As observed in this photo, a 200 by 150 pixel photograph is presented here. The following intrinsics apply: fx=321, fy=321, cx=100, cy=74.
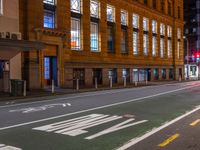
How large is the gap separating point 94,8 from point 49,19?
806 cm

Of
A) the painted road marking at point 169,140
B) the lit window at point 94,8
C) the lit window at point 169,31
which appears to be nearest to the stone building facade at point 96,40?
the lit window at point 94,8

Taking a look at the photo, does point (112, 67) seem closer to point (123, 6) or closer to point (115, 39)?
point (115, 39)

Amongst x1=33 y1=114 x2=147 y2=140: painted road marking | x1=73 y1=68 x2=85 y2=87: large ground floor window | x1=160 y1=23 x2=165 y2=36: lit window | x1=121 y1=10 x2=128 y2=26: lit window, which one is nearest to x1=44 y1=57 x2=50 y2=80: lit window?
x1=73 y1=68 x2=85 y2=87: large ground floor window

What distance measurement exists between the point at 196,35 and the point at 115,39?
7247 centimetres

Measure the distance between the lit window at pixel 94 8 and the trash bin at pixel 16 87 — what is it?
658 inches

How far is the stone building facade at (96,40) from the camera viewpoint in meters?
27.3

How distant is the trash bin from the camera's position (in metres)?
20.4

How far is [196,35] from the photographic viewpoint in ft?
345

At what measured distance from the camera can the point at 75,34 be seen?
32688 mm

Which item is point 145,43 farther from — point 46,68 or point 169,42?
point 46,68

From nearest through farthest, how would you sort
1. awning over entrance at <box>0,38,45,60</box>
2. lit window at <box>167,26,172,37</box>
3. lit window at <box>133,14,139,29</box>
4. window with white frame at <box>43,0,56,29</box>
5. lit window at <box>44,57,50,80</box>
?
awning over entrance at <box>0,38,45,60</box>
window with white frame at <box>43,0,56,29</box>
lit window at <box>44,57,50,80</box>
lit window at <box>133,14,139,29</box>
lit window at <box>167,26,172,37</box>

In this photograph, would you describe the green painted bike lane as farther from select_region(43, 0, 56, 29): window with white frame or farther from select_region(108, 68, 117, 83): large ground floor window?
select_region(108, 68, 117, 83): large ground floor window

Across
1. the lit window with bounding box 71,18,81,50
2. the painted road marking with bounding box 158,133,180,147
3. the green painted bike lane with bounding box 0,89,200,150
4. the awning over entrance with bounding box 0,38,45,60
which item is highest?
the lit window with bounding box 71,18,81,50

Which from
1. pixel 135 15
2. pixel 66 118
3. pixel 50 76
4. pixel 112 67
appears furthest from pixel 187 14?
pixel 66 118
